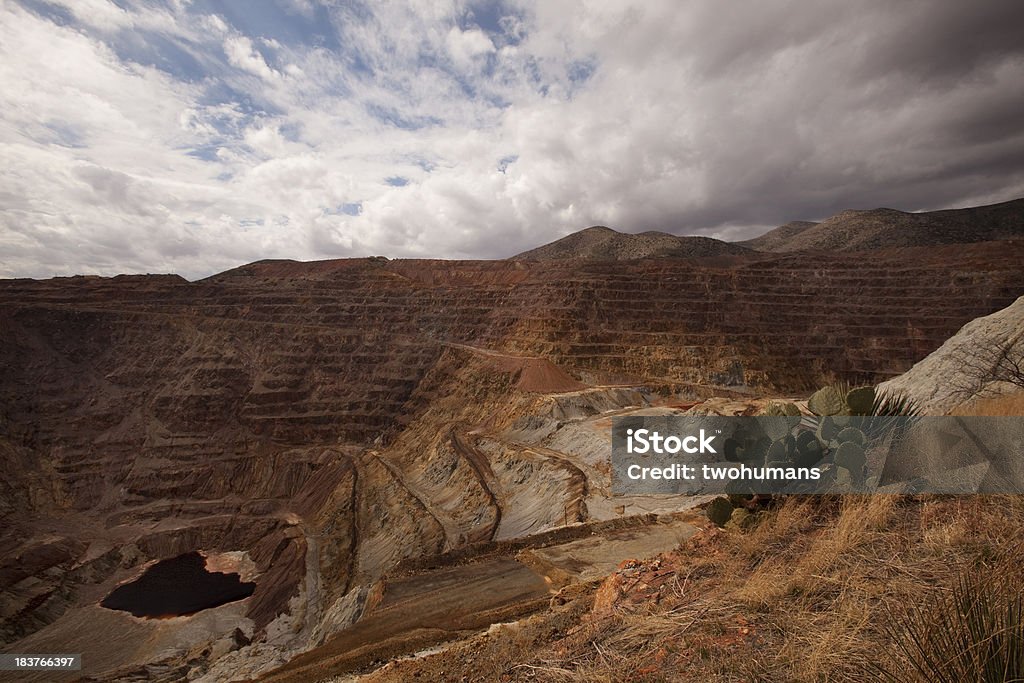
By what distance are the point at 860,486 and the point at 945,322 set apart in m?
57.9

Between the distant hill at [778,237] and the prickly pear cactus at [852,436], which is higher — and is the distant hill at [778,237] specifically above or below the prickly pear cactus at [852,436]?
above

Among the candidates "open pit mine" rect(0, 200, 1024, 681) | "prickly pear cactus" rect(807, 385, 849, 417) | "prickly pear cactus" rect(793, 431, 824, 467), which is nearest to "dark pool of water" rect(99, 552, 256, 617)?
"open pit mine" rect(0, 200, 1024, 681)

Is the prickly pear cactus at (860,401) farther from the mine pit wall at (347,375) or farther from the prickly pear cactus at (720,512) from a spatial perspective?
the mine pit wall at (347,375)

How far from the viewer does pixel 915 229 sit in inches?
4026

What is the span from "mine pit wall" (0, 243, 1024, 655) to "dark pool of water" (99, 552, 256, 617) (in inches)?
77.2

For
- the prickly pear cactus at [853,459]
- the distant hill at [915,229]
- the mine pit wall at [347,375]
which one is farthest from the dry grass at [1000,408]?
the distant hill at [915,229]

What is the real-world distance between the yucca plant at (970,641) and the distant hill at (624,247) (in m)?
97.4

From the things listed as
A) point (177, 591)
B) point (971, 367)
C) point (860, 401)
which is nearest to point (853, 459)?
point (860, 401)

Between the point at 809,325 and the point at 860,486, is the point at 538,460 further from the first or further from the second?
the point at 809,325

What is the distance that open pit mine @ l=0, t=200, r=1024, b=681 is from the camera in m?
21.6

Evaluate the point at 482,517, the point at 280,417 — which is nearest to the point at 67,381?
the point at 280,417

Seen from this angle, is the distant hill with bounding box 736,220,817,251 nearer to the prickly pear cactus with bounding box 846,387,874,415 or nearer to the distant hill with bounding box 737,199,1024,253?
the distant hill with bounding box 737,199,1024,253

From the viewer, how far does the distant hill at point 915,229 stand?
325 ft

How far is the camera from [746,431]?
750 centimetres
